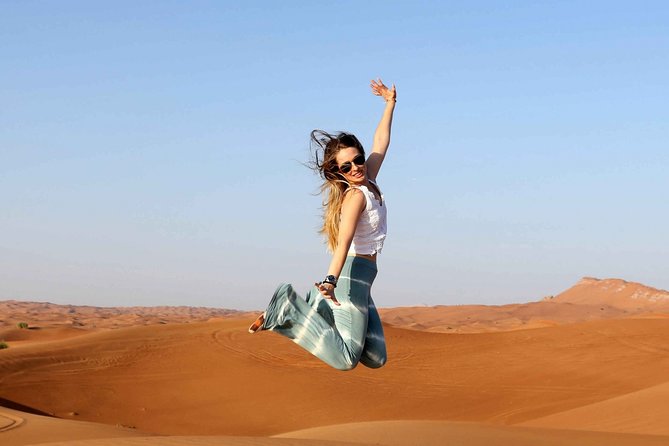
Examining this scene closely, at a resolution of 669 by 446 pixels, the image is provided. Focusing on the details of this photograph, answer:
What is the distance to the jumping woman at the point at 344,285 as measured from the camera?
694 cm

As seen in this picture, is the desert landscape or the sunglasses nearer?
the sunglasses

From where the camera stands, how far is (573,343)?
1168 inches

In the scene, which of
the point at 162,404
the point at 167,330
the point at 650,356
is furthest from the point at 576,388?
the point at 167,330

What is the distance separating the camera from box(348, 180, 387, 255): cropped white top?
23.1 ft

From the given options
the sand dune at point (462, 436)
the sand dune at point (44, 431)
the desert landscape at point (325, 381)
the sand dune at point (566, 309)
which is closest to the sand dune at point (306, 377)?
the desert landscape at point (325, 381)

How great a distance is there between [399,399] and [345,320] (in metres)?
18.0

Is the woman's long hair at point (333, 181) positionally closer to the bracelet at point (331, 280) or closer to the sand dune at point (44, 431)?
the bracelet at point (331, 280)

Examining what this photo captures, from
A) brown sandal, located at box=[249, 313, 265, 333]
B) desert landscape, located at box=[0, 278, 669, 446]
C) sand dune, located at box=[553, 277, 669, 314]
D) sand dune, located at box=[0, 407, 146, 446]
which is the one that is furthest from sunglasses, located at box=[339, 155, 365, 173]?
sand dune, located at box=[553, 277, 669, 314]

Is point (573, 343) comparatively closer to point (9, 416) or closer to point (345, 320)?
point (9, 416)

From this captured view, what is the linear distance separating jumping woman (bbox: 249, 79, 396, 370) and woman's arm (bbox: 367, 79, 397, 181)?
0.76ft

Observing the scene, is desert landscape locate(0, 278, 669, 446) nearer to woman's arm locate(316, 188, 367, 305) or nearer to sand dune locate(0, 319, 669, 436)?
sand dune locate(0, 319, 669, 436)

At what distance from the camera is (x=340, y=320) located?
23.1 ft

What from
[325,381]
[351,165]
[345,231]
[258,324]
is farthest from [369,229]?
[325,381]

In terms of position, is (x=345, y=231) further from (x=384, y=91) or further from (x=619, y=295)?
(x=619, y=295)
